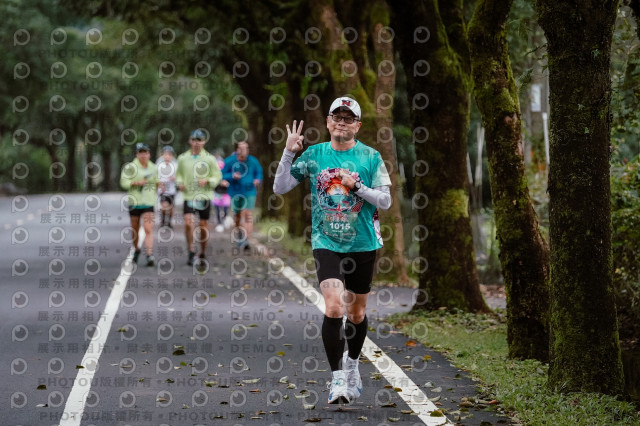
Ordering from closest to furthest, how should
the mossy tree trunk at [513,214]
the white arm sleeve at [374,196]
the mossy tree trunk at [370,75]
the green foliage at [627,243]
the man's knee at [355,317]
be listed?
the white arm sleeve at [374,196], the man's knee at [355,317], the mossy tree trunk at [513,214], the green foliage at [627,243], the mossy tree trunk at [370,75]

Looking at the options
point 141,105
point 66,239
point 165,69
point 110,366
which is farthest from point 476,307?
point 141,105

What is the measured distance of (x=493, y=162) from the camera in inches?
423

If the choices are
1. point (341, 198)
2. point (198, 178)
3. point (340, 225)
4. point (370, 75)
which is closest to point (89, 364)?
point (340, 225)

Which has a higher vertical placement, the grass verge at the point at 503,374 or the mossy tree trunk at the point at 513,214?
the mossy tree trunk at the point at 513,214

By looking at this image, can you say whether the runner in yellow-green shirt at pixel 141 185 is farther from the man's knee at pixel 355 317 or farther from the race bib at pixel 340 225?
the race bib at pixel 340 225

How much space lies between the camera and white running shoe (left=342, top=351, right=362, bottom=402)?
8211mm

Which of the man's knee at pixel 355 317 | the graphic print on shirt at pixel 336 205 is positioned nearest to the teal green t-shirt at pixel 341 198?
the graphic print on shirt at pixel 336 205

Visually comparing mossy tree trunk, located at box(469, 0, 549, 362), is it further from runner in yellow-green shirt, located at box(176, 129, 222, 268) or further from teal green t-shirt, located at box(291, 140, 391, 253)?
runner in yellow-green shirt, located at box(176, 129, 222, 268)

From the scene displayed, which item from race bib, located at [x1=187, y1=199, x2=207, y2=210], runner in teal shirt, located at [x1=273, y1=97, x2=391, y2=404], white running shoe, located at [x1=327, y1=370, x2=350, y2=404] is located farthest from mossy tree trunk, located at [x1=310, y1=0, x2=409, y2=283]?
white running shoe, located at [x1=327, y1=370, x2=350, y2=404]

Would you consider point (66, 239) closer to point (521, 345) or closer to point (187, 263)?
point (187, 263)

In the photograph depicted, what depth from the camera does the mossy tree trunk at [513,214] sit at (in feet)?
34.9

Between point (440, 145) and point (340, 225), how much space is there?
248 inches

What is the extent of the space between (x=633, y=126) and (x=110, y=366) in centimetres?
582

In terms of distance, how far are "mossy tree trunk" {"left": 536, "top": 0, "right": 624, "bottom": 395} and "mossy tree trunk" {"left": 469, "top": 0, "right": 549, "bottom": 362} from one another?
210cm
